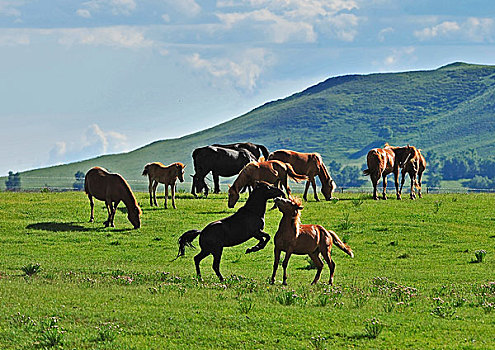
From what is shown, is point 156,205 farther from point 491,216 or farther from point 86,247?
point 491,216

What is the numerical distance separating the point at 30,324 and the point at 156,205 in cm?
2152

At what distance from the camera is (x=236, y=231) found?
60.0ft

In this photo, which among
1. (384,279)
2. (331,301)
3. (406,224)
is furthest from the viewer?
(406,224)

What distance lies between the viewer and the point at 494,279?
19266 millimetres

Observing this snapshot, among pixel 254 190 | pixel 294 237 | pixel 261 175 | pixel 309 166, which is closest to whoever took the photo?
pixel 294 237

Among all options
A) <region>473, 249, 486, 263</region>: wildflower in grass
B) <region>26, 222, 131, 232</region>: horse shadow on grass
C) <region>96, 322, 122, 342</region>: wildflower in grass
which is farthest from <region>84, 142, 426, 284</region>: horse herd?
<region>473, 249, 486, 263</region>: wildflower in grass

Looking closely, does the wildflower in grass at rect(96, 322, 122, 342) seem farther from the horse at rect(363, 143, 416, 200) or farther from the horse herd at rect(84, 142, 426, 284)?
the horse at rect(363, 143, 416, 200)

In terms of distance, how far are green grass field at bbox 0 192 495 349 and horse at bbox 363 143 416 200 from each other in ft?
17.1

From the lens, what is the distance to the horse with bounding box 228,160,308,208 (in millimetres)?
30562

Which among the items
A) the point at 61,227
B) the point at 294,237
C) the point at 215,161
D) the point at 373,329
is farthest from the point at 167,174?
the point at 373,329

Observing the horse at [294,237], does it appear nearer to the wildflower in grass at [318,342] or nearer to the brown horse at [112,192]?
the wildflower in grass at [318,342]

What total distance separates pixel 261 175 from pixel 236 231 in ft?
42.5

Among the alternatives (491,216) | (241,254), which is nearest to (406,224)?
(491,216)

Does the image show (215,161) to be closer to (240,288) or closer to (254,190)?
(254,190)
